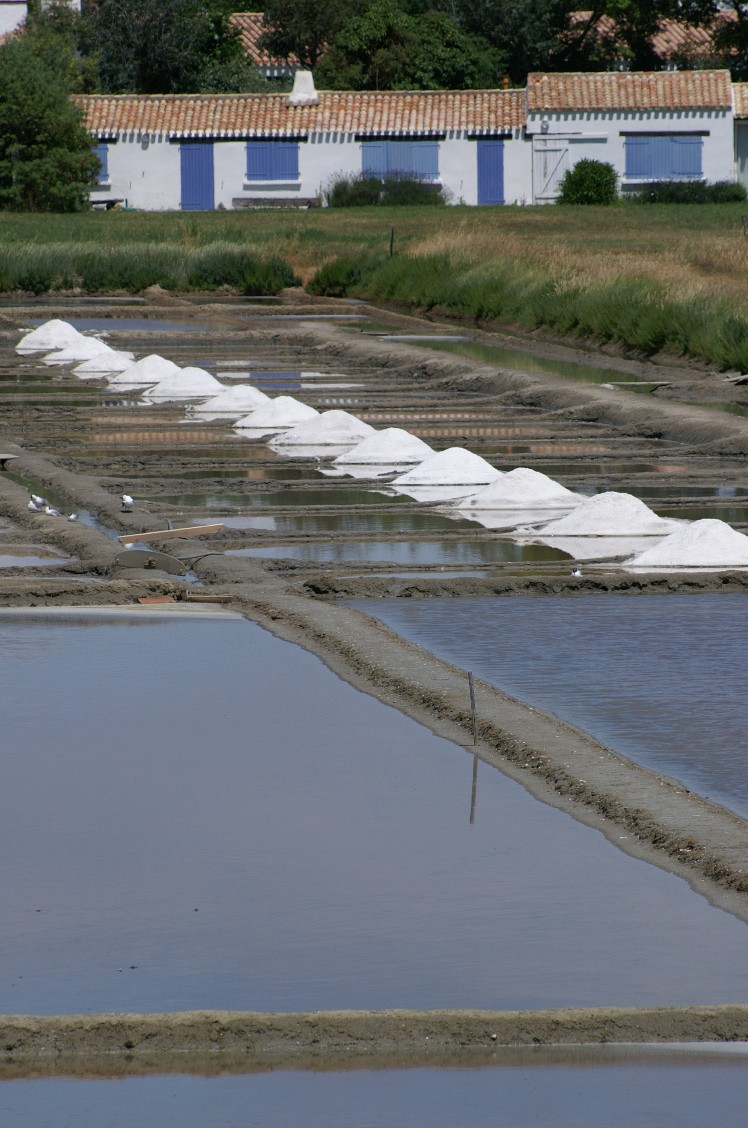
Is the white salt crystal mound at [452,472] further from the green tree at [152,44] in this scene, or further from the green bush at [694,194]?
the green tree at [152,44]

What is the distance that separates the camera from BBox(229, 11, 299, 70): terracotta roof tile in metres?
53.6

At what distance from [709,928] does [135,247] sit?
2777 centimetres

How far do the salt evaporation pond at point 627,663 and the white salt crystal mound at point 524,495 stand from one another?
80.1 inches

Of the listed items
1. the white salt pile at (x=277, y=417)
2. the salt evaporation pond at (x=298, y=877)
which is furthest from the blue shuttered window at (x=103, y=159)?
the salt evaporation pond at (x=298, y=877)

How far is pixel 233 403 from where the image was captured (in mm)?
13352

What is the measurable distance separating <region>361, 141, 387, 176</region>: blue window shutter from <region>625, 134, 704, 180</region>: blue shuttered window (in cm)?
661

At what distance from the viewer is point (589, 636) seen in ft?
19.5

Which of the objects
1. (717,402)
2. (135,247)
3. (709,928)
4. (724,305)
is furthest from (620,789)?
(135,247)

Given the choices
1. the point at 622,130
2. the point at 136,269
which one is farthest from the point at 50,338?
the point at 622,130

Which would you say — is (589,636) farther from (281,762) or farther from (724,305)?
(724,305)

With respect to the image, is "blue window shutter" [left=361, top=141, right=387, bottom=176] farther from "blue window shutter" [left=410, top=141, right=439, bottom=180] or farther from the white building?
"blue window shutter" [left=410, top=141, right=439, bottom=180]

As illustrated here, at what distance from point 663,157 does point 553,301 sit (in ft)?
81.9

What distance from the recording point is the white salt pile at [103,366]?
16891 millimetres

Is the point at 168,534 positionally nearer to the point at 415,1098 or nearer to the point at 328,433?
the point at 328,433
